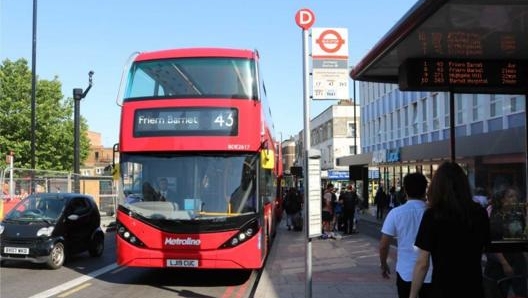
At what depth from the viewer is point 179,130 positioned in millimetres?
10867

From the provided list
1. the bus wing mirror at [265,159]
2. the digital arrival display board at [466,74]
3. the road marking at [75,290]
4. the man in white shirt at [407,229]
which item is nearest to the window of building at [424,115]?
the bus wing mirror at [265,159]

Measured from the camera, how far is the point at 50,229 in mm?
12930

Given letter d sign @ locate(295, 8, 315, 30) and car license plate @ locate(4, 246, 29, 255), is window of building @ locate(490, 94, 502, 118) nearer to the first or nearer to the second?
letter d sign @ locate(295, 8, 315, 30)

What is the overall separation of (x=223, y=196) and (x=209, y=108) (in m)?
1.58

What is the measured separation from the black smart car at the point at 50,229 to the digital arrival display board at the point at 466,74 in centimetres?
844

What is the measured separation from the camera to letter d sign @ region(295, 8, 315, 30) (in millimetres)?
7457

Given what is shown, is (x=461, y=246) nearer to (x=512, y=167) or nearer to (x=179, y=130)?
(x=512, y=167)

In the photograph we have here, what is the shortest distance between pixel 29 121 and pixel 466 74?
38165 millimetres

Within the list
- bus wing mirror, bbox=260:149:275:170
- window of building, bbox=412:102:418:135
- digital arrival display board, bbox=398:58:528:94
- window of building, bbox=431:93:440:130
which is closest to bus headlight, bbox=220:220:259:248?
bus wing mirror, bbox=260:149:275:170

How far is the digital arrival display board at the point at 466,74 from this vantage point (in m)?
8.03

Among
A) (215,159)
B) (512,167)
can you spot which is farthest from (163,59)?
(512,167)

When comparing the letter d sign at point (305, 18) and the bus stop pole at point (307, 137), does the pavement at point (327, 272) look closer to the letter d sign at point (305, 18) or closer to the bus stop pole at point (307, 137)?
the bus stop pole at point (307, 137)

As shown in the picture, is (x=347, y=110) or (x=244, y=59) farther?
(x=347, y=110)

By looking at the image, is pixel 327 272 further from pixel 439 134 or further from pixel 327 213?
pixel 439 134
